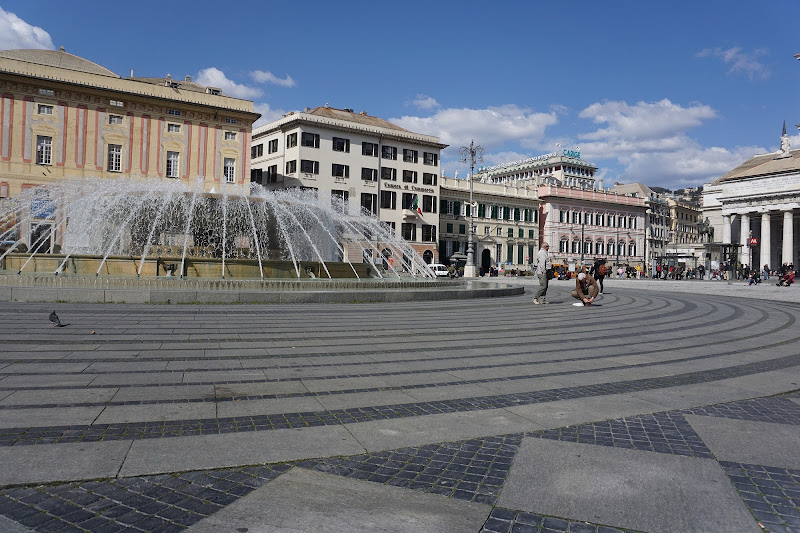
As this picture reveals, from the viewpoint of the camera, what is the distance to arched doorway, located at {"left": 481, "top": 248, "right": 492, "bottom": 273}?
72625 mm

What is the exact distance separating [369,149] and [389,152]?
8.94 ft

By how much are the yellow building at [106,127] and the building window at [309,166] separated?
769 cm

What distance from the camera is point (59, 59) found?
1876 inches

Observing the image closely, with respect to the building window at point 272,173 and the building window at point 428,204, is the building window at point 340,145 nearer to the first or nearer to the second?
the building window at point 272,173

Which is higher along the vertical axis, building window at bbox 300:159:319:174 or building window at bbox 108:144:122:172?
building window at bbox 300:159:319:174

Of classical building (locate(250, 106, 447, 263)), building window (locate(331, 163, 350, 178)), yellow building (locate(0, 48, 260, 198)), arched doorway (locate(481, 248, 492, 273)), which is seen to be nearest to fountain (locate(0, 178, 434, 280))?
yellow building (locate(0, 48, 260, 198))

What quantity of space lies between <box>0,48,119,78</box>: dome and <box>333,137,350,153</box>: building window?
65.7 feet

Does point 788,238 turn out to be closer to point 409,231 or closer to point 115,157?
point 409,231

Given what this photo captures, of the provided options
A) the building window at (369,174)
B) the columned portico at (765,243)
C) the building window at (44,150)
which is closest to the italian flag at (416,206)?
the building window at (369,174)

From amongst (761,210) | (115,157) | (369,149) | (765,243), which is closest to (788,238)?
(765,243)

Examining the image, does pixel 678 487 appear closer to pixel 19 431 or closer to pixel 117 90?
pixel 19 431

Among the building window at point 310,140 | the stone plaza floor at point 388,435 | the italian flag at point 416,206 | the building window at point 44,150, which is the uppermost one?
the building window at point 310,140

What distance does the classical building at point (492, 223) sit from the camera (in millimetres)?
68000

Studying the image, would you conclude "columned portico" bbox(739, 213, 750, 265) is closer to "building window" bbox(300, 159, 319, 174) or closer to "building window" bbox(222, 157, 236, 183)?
"building window" bbox(300, 159, 319, 174)
